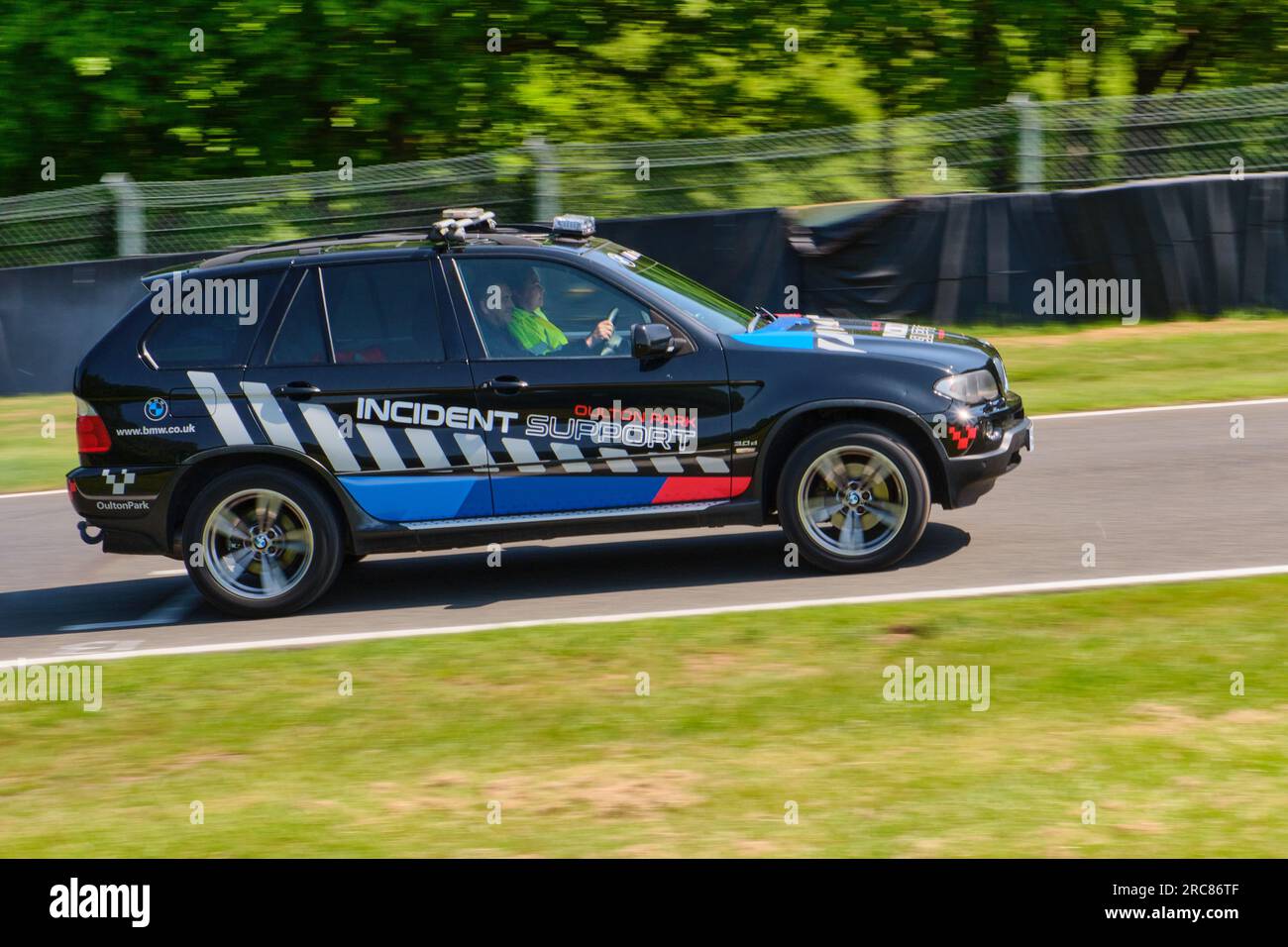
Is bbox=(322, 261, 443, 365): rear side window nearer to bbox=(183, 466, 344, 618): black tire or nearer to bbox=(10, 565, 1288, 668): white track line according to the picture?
bbox=(183, 466, 344, 618): black tire

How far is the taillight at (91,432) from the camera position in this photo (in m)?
8.41

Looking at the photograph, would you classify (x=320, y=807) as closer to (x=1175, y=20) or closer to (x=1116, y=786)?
(x=1116, y=786)

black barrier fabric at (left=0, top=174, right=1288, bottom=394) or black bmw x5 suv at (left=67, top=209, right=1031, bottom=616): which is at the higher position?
black barrier fabric at (left=0, top=174, right=1288, bottom=394)

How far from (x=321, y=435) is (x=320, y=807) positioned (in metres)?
2.96

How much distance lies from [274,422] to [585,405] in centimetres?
164

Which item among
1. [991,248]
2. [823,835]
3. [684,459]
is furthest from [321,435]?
[991,248]

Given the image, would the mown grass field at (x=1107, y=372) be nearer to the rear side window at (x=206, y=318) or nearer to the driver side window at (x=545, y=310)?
the rear side window at (x=206, y=318)

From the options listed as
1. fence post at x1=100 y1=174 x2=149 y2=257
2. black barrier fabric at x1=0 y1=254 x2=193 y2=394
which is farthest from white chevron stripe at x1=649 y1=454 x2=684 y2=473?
fence post at x1=100 y1=174 x2=149 y2=257

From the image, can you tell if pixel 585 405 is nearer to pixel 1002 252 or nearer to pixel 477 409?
pixel 477 409

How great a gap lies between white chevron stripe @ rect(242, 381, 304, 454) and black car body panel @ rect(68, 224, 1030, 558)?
0.4 inches

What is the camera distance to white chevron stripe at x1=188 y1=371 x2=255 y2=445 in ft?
27.1

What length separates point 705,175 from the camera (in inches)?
666

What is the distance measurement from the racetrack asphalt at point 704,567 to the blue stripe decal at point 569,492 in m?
0.53

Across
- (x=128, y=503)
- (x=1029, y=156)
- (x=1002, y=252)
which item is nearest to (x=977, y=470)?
(x=128, y=503)
